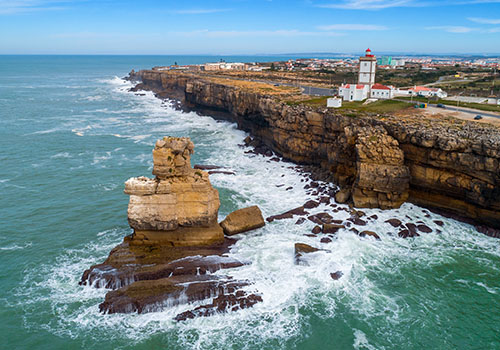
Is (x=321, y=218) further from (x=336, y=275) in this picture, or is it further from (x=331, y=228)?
(x=336, y=275)

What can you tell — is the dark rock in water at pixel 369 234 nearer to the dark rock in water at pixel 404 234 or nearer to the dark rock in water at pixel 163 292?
the dark rock in water at pixel 404 234

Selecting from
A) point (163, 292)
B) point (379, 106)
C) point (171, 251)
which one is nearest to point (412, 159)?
point (379, 106)

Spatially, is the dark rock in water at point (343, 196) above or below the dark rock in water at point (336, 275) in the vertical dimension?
above

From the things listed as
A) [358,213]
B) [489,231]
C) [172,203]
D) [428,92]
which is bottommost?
[489,231]

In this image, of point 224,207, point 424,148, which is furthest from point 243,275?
point 424,148

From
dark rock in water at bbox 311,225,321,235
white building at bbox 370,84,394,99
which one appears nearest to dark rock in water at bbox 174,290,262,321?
dark rock in water at bbox 311,225,321,235

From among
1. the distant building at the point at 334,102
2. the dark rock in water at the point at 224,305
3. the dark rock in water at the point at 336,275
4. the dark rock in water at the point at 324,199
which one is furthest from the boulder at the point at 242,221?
the distant building at the point at 334,102

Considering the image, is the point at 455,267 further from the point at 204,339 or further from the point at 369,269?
the point at 204,339
